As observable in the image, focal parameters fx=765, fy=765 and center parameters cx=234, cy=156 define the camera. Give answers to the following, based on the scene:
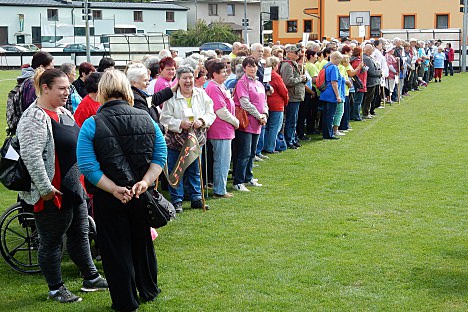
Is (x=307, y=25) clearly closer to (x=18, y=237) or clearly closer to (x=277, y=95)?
(x=277, y=95)

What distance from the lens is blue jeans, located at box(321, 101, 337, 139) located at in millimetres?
16797

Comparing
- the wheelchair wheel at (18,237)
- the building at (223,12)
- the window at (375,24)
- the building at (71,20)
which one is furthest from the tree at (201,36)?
the wheelchair wheel at (18,237)

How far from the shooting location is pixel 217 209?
33.8 ft

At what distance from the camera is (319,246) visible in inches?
327

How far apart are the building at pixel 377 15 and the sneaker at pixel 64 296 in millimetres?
59841

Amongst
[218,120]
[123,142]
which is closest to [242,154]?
[218,120]

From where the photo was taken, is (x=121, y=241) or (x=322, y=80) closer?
(x=121, y=241)

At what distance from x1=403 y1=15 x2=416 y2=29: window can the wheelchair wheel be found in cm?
6387

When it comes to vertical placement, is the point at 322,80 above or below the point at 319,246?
above

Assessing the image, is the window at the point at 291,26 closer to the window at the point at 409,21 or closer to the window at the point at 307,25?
the window at the point at 307,25

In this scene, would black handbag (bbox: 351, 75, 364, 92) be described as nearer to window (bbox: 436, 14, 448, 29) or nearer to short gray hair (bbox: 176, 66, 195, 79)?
short gray hair (bbox: 176, 66, 195, 79)

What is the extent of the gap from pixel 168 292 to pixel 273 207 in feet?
12.3

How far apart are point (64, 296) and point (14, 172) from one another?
46.3 inches

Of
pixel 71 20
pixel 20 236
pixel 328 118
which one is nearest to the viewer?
pixel 20 236
